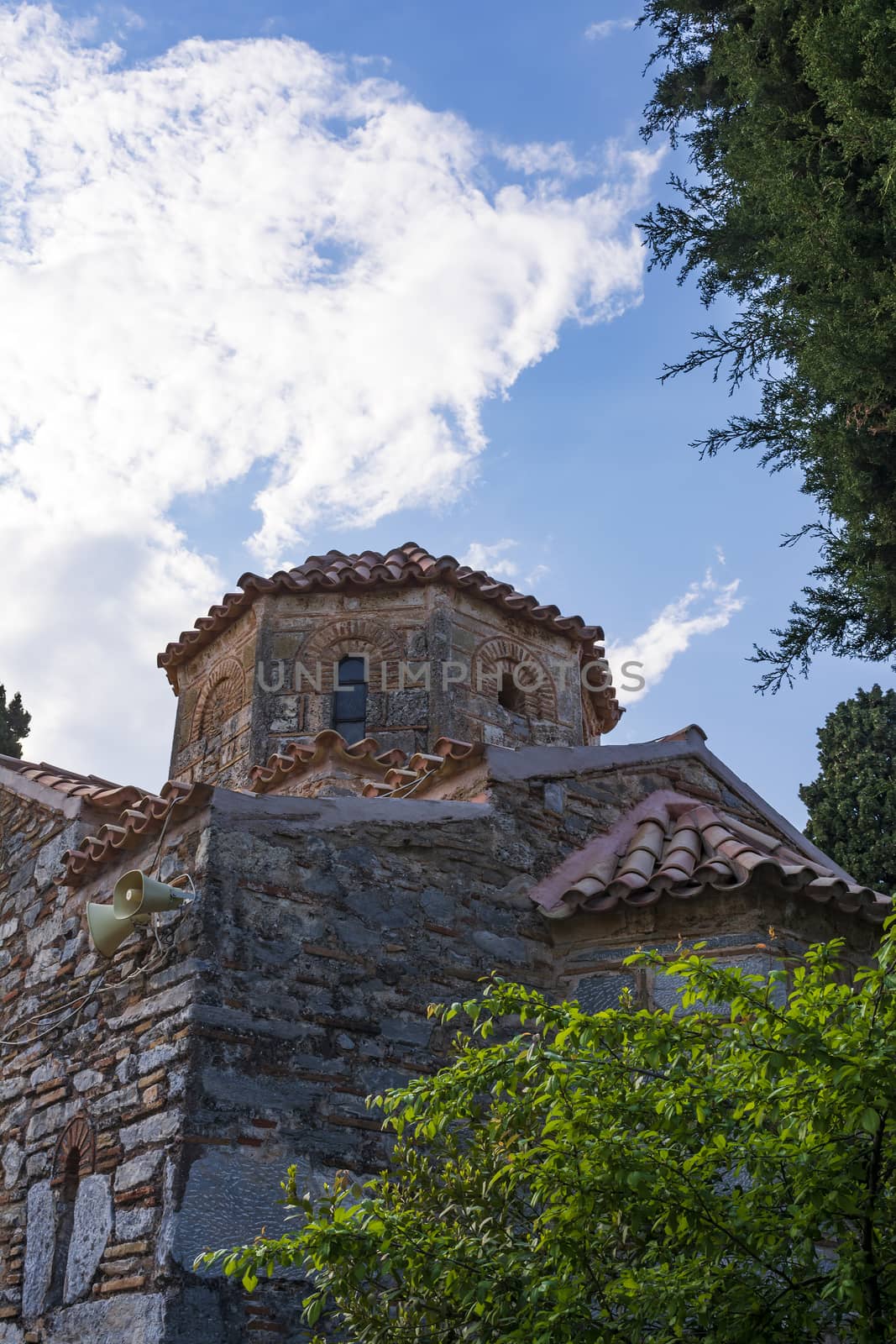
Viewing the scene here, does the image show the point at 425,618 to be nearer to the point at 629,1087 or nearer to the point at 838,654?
the point at 838,654

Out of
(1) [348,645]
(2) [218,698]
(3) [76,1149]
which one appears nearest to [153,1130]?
(3) [76,1149]

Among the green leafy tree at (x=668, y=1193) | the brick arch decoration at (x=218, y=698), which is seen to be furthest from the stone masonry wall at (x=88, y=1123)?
the brick arch decoration at (x=218, y=698)

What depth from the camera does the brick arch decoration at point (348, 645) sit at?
1033 centimetres

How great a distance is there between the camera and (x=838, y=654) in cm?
593

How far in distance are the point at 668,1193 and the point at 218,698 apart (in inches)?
317

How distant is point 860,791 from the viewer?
13430 mm

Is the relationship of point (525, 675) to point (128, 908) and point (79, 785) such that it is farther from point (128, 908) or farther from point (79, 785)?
point (128, 908)

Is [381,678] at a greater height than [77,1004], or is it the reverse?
[381,678]

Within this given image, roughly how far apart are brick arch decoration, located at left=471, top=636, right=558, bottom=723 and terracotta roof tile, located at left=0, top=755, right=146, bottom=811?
323 cm

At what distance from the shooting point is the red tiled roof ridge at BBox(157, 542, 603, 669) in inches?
415

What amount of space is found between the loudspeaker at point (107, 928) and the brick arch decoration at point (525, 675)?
→ 4973mm

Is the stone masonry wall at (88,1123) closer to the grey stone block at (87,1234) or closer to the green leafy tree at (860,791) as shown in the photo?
the grey stone block at (87,1234)

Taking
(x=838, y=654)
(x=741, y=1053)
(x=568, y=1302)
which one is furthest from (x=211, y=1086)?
(x=838, y=654)

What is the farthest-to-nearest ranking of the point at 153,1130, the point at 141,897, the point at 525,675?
the point at 525,675 < the point at 141,897 < the point at 153,1130
